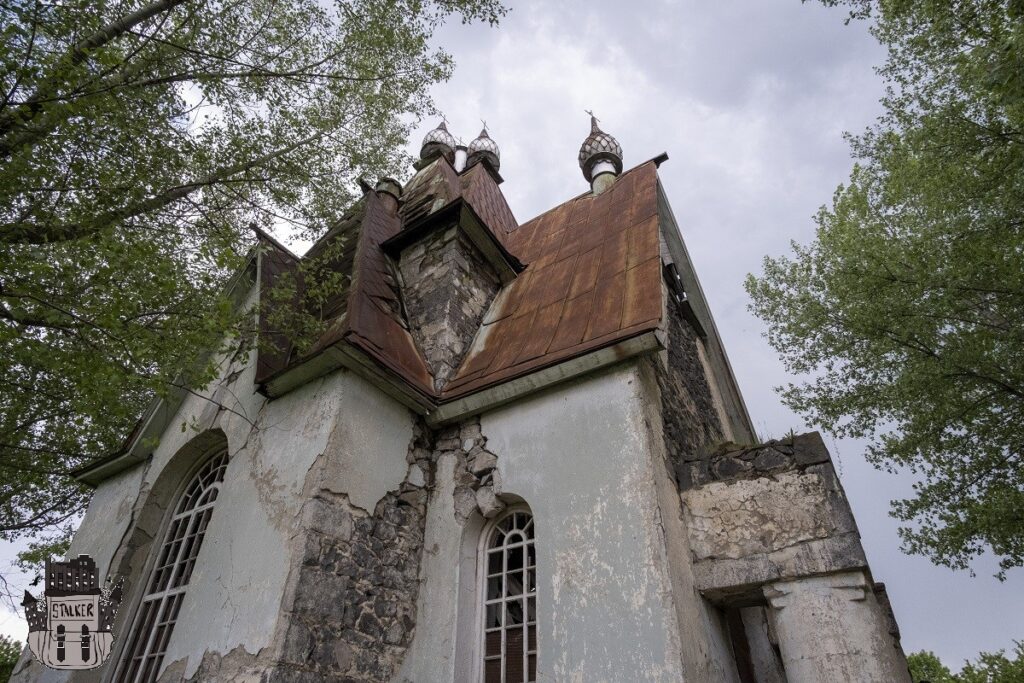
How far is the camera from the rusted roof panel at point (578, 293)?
518cm

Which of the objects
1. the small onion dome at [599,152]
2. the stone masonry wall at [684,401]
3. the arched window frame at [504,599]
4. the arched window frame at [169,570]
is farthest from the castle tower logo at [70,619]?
the small onion dome at [599,152]

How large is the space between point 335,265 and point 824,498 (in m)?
5.91

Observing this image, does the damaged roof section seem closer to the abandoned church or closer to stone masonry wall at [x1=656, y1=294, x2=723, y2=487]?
the abandoned church

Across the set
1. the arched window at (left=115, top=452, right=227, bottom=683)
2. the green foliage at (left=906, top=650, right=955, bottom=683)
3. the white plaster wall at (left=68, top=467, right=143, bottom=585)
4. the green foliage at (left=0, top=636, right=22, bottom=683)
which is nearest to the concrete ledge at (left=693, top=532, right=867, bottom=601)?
the arched window at (left=115, top=452, right=227, bottom=683)

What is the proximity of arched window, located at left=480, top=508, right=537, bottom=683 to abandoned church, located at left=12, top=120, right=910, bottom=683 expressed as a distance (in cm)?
2

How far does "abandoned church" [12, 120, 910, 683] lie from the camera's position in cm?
396

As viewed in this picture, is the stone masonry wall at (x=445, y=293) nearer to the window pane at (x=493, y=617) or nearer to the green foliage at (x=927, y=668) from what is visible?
the window pane at (x=493, y=617)

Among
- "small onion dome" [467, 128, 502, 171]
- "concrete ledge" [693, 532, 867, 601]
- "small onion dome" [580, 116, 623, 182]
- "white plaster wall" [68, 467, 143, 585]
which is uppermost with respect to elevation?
"small onion dome" [467, 128, 502, 171]

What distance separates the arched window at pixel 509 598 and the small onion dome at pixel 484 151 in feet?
35.9

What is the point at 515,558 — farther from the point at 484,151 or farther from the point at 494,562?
the point at 484,151

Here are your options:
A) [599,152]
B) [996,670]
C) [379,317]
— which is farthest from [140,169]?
[996,670]

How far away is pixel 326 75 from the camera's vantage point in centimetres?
635

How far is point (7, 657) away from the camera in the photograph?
13.8 metres

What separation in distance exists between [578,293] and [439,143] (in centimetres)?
943
